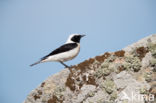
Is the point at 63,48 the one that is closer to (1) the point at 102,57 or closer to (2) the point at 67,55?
(2) the point at 67,55

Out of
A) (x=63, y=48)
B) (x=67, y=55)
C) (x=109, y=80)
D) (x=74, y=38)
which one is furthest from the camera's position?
(x=74, y=38)

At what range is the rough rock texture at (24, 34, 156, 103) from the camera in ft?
34.2

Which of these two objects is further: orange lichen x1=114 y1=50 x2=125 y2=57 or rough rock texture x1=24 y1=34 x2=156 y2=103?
orange lichen x1=114 y1=50 x2=125 y2=57

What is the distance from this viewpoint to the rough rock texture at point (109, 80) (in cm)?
1044

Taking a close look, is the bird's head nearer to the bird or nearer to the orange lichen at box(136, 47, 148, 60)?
the bird

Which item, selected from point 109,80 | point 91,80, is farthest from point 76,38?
point 109,80

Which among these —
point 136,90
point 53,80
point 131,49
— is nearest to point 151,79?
point 136,90

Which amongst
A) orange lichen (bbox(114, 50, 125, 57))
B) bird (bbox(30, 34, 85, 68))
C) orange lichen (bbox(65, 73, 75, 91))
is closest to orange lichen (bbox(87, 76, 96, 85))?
orange lichen (bbox(65, 73, 75, 91))

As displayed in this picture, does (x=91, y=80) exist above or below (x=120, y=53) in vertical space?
below

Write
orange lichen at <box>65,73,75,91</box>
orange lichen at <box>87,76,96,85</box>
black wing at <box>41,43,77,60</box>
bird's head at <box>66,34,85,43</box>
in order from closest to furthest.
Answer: orange lichen at <box>87,76,96,85</box>
orange lichen at <box>65,73,75,91</box>
black wing at <box>41,43,77,60</box>
bird's head at <box>66,34,85,43</box>

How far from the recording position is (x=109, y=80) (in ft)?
36.6

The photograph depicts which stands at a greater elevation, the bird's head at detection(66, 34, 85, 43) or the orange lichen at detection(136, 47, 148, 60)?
the bird's head at detection(66, 34, 85, 43)

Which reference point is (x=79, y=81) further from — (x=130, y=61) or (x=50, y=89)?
(x=130, y=61)

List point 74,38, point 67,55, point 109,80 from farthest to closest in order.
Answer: point 74,38 < point 67,55 < point 109,80
